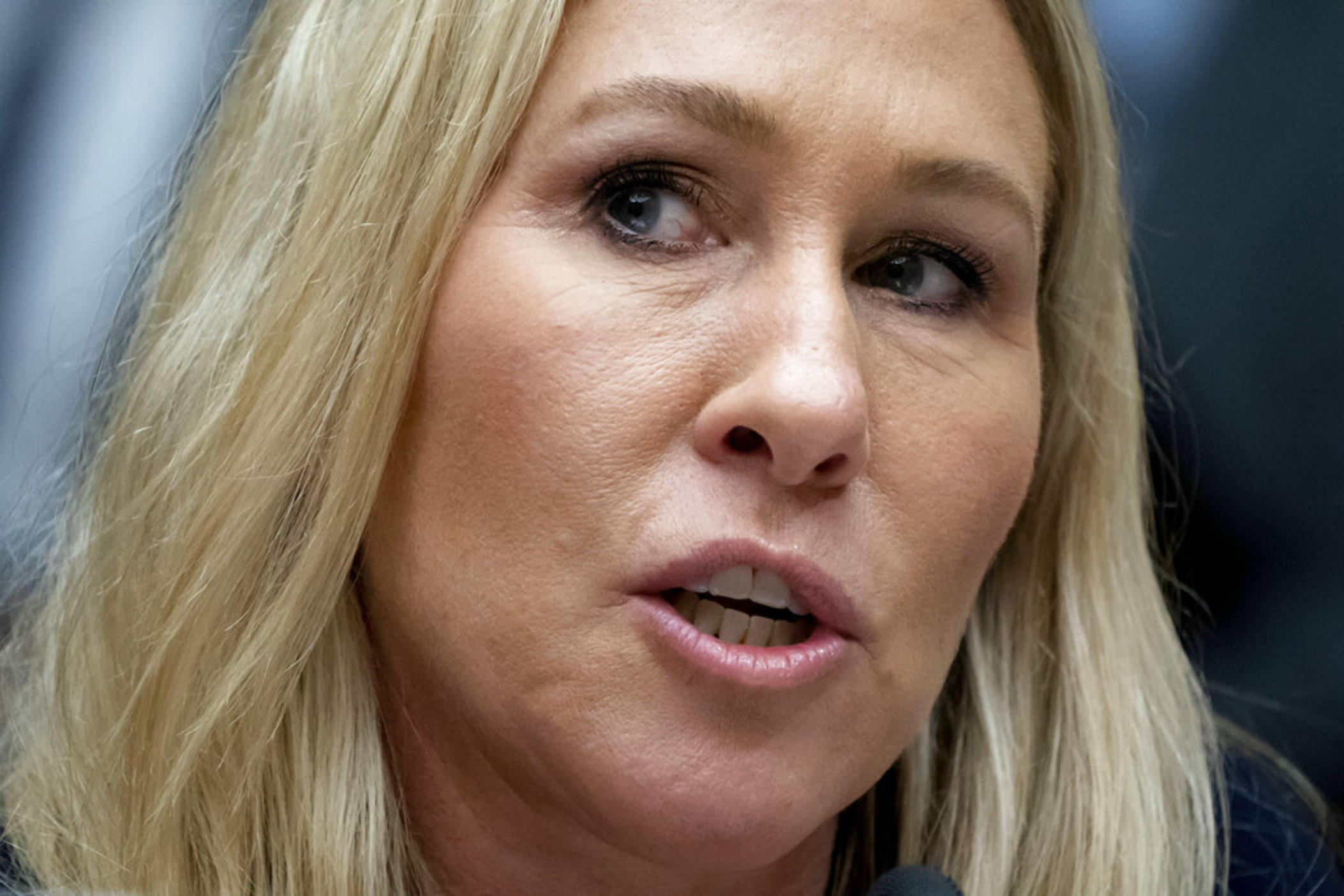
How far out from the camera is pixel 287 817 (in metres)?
1.11

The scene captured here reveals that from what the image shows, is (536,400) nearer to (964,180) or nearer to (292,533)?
(292,533)

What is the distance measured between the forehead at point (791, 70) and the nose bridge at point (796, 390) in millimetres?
97

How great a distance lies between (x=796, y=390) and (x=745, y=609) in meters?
0.16

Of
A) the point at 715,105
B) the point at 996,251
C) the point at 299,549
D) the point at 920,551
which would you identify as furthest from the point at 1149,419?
the point at 299,549

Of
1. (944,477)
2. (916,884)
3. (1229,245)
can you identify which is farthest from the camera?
(1229,245)

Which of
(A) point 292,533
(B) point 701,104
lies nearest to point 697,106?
(B) point 701,104

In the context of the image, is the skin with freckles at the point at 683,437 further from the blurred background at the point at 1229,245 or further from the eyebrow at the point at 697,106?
the blurred background at the point at 1229,245

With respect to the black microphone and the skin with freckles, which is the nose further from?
the black microphone

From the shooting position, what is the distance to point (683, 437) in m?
1.00

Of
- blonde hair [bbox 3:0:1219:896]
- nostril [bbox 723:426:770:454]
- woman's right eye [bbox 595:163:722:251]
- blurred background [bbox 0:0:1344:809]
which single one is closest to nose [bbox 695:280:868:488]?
nostril [bbox 723:426:770:454]

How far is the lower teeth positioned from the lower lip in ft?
0.04

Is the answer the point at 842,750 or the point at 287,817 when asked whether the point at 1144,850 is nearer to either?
the point at 842,750

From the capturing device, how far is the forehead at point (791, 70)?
40.8 inches

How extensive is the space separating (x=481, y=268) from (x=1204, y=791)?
80cm
